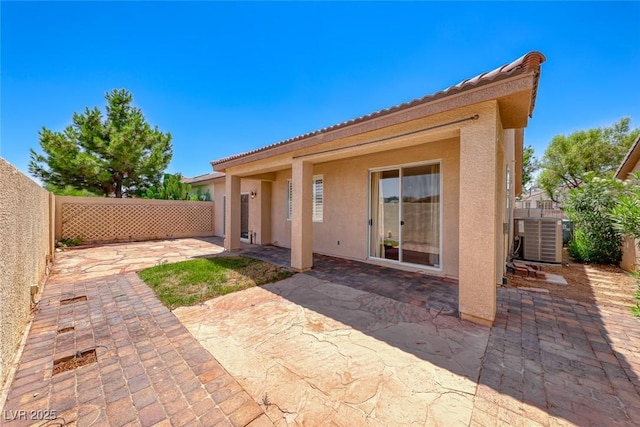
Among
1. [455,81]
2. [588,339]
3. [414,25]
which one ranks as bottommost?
[588,339]

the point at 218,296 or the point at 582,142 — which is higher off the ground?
the point at 582,142

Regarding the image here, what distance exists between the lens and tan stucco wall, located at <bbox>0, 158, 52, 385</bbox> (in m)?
2.91

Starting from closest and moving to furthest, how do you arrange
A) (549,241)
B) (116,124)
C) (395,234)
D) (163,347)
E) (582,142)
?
(163,347) → (395,234) → (549,241) → (116,124) → (582,142)

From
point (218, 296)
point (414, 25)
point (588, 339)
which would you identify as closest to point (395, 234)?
point (588, 339)

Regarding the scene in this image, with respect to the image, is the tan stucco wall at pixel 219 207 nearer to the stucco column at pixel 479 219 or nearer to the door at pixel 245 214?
the door at pixel 245 214

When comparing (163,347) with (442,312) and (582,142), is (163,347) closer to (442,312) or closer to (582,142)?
(442,312)

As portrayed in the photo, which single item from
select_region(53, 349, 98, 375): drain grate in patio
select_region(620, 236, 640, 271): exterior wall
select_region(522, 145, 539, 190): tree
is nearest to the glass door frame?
select_region(620, 236, 640, 271): exterior wall

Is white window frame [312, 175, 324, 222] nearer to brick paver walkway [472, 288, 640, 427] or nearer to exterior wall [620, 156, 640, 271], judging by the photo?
brick paver walkway [472, 288, 640, 427]

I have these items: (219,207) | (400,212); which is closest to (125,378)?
(400,212)

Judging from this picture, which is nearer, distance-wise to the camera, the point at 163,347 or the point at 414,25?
the point at 163,347

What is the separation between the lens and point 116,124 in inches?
795

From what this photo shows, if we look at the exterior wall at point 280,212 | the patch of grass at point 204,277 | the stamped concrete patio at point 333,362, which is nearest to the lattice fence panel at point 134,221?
the exterior wall at point 280,212

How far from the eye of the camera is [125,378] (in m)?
2.90

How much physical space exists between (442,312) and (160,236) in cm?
1713
